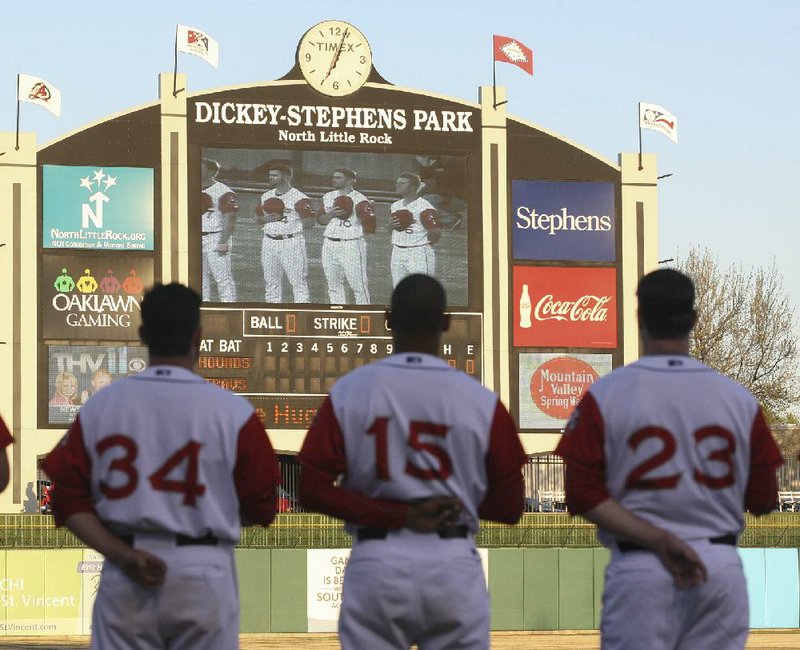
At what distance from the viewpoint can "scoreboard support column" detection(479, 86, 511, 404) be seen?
118 ft

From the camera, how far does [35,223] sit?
35.0 m

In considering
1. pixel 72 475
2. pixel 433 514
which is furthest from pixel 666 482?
pixel 72 475

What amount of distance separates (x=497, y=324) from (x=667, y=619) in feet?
101

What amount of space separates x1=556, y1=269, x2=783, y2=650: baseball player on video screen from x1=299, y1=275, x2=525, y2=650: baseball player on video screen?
30 centimetres

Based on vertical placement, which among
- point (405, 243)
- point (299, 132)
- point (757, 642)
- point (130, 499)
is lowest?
point (757, 642)

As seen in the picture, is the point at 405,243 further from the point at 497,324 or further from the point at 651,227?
the point at 651,227

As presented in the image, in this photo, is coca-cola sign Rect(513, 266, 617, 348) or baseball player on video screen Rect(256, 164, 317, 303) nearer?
baseball player on video screen Rect(256, 164, 317, 303)

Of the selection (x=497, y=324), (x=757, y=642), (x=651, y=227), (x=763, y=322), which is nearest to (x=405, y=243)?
(x=497, y=324)

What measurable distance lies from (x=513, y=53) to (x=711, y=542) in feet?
114

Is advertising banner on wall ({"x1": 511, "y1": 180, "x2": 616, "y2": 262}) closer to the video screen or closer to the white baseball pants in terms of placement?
the video screen

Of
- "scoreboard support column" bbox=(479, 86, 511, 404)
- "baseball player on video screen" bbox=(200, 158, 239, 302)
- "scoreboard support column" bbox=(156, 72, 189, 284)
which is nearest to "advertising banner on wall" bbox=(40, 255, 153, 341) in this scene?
"scoreboard support column" bbox=(156, 72, 189, 284)

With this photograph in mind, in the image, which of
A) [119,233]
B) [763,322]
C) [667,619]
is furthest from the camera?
[763,322]

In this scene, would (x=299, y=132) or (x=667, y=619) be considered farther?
(x=299, y=132)

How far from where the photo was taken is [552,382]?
119 feet
